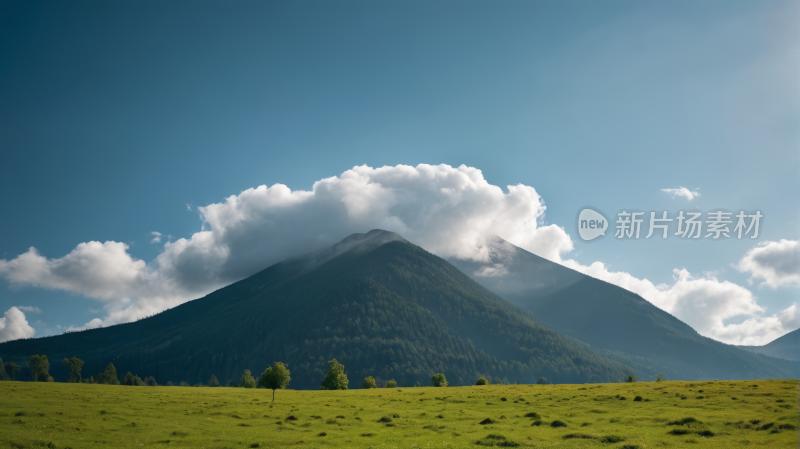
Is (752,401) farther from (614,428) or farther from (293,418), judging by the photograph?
(293,418)

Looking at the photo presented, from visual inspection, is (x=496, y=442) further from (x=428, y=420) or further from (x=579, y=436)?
(x=428, y=420)

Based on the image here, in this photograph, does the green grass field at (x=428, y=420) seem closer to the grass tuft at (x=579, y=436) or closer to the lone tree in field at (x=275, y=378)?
the grass tuft at (x=579, y=436)

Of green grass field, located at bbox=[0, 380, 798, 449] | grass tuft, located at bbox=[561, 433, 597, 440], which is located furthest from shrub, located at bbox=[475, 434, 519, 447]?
grass tuft, located at bbox=[561, 433, 597, 440]

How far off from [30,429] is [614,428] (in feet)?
197

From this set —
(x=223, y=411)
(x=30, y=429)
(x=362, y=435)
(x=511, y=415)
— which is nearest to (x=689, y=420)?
(x=511, y=415)

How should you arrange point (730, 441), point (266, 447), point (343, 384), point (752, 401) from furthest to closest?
point (343, 384), point (752, 401), point (266, 447), point (730, 441)

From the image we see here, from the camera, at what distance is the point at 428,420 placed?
5197cm

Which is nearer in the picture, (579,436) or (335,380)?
(579,436)

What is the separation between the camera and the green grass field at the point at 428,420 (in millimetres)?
38938

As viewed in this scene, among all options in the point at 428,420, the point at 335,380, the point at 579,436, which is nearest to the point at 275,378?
the point at 428,420

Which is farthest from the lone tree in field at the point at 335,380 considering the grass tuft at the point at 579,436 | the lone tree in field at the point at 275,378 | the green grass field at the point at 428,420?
the grass tuft at the point at 579,436

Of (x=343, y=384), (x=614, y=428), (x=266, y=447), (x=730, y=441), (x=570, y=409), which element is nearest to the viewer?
(x=730, y=441)

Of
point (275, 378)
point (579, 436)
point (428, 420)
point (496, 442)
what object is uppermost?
point (579, 436)

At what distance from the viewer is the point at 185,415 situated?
55.2 m
